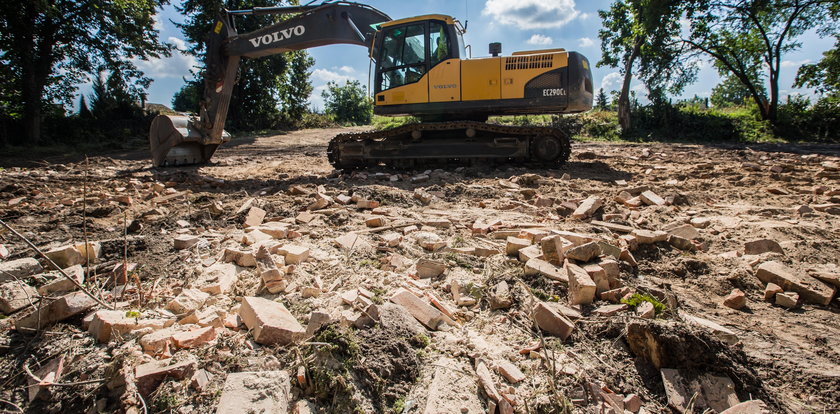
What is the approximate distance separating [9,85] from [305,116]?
15.4 m

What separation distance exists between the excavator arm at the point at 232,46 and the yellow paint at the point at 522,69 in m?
2.65

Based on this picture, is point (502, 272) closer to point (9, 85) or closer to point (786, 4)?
point (9, 85)

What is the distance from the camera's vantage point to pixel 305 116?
28.1 m

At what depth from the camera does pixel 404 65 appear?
7.58 meters

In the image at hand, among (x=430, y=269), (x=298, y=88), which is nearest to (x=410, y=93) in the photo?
(x=430, y=269)

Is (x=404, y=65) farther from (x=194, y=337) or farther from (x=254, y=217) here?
(x=194, y=337)

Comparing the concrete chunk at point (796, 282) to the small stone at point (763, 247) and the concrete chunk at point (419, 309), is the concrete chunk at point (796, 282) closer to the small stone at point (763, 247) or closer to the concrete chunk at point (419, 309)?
the small stone at point (763, 247)

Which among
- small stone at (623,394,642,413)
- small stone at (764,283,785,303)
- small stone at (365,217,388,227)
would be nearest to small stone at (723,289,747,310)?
small stone at (764,283,785,303)

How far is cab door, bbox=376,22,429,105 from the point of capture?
7.46m

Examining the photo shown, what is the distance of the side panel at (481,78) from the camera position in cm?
743

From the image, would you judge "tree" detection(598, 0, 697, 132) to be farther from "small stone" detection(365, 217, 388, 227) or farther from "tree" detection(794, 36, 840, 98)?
"small stone" detection(365, 217, 388, 227)

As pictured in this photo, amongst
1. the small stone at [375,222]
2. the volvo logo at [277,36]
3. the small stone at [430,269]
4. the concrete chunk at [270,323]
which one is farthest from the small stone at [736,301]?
the volvo logo at [277,36]

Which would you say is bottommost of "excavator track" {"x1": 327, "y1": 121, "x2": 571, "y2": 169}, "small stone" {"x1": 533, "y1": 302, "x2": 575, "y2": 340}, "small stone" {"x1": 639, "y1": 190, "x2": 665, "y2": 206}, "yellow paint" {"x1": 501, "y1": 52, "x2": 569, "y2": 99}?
"small stone" {"x1": 533, "y1": 302, "x2": 575, "y2": 340}

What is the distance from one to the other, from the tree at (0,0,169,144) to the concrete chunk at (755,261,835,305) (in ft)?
61.1
